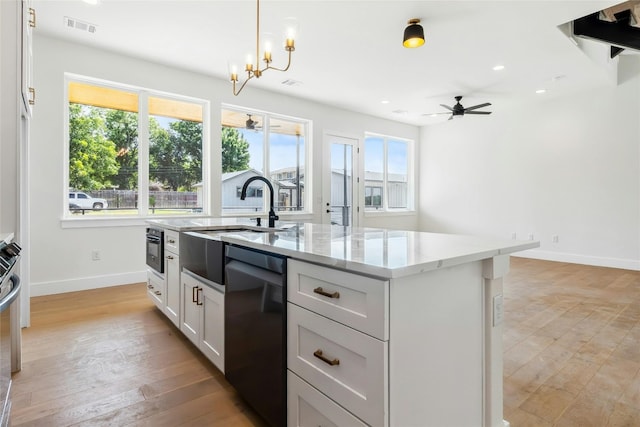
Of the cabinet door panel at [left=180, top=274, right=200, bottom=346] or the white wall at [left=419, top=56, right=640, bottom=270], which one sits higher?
the white wall at [left=419, top=56, right=640, bottom=270]

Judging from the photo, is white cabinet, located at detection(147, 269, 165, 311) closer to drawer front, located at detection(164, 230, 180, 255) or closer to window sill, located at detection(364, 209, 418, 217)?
drawer front, located at detection(164, 230, 180, 255)

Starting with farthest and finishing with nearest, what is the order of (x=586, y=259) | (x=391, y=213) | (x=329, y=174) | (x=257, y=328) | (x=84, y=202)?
1. (x=391, y=213)
2. (x=329, y=174)
3. (x=586, y=259)
4. (x=84, y=202)
5. (x=257, y=328)

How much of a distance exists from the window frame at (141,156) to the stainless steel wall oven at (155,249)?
57.9 inches

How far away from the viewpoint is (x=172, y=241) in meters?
2.58

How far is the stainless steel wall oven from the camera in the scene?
2.78 metres

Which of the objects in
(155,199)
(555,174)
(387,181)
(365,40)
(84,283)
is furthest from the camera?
(387,181)

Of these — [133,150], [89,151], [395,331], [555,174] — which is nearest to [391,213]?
[555,174]

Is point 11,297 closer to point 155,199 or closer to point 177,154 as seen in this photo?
point 155,199

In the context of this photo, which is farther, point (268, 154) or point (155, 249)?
point (268, 154)

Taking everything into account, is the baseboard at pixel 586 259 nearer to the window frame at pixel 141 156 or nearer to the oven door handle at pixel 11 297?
the window frame at pixel 141 156

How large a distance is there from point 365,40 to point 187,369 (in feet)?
12.1

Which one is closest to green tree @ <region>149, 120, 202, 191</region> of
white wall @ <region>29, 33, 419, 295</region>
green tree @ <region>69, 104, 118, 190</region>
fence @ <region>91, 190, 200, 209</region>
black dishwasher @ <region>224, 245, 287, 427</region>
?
fence @ <region>91, 190, 200, 209</region>

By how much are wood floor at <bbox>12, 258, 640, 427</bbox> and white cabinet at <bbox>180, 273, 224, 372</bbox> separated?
6.8 inches

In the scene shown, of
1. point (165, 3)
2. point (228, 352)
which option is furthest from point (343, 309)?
point (165, 3)
